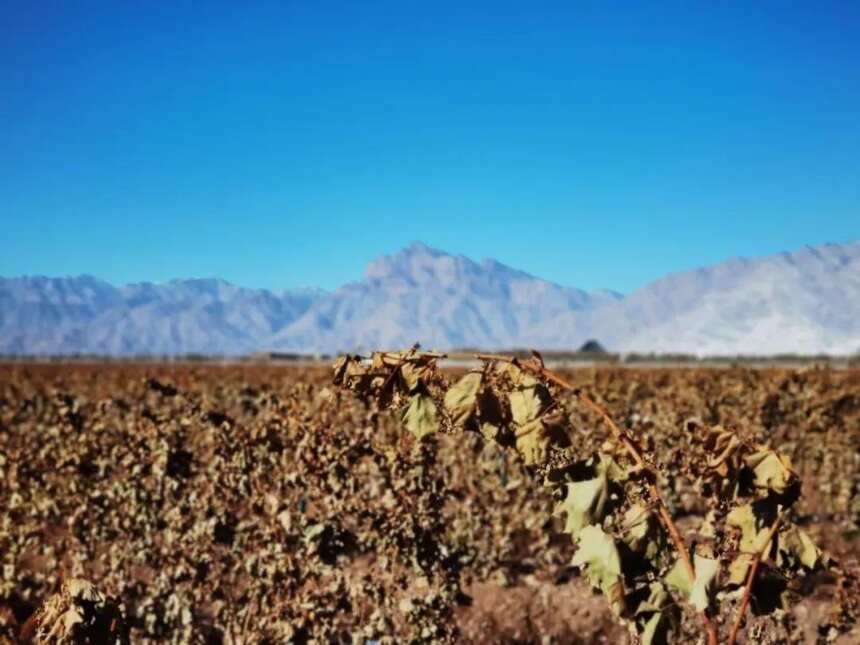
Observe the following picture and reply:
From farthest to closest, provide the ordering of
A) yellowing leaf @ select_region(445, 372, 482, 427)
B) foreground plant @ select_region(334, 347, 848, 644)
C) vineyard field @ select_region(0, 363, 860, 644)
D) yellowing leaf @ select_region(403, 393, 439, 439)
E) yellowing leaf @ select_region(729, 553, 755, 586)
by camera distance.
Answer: vineyard field @ select_region(0, 363, 860, 644)
yellowing leaf @ select_region(403, 393, 439, 439)
yellowing leaf @ select_region(445, 372, 482, 427)
yellowing leaf @ select_region(729, 553, 755, 586)
foreground plant @ select_region(334, 347, 848, 644)

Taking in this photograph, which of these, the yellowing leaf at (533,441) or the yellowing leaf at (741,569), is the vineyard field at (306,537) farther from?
the yellowing leaf at (533,441)

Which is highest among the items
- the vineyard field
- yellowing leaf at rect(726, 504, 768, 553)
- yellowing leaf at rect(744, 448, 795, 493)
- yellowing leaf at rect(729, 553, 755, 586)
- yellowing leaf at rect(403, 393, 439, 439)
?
yellowing leaf at rect(403, 393, 439, 439)

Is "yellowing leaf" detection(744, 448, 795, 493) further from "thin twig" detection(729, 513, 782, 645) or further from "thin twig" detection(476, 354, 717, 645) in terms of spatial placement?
"thin twig" detection(476, 354, 717, 645)

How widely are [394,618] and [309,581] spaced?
0.80m

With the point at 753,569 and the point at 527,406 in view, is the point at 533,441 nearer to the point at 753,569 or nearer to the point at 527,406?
the point at 527,406

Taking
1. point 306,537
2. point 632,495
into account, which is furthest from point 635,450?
point 306,537

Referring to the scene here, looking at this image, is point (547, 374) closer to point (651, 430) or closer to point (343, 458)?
point (343, 458)

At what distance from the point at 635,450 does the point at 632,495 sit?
0.35m

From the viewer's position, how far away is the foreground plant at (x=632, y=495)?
2.39 m

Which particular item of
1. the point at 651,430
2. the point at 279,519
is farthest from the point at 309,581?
the point at 651,430

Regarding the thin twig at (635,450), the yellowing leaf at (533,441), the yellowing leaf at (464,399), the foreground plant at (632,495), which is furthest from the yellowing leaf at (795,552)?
the yellowing leaf at (464,399)

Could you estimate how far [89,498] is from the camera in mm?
8125

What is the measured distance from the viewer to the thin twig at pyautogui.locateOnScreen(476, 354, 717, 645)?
2.36 meters

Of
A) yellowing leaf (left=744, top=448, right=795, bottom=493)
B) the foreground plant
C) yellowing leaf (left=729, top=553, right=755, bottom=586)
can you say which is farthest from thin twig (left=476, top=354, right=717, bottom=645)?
yellowing leaf (left=744, top=448, right=795, bottom=493)
